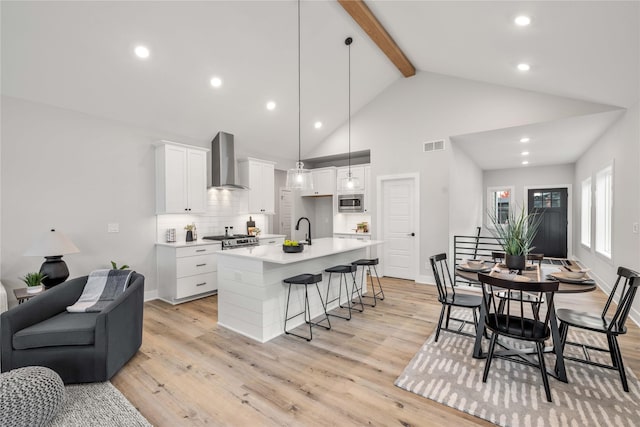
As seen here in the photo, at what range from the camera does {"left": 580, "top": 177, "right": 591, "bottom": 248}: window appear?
6.45 metres

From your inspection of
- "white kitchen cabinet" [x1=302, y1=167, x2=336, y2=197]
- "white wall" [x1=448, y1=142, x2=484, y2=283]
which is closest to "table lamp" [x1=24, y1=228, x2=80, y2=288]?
"white kitchen cabinet" [x1=302, y1=167, x2=336, y2=197]

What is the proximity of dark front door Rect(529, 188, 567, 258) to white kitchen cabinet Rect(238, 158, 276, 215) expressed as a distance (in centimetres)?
724

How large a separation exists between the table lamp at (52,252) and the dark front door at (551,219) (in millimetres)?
10025

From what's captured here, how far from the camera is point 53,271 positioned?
11.1 feet

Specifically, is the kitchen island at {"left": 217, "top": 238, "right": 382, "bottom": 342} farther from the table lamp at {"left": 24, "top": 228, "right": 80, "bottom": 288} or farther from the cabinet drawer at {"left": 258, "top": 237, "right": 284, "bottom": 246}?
the cabinet drawer at {"left": 258, "top": 237, "right": 284, "bottom": 246}

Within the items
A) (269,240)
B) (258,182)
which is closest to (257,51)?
(258,182)

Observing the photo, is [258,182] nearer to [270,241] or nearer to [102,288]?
[270,241]

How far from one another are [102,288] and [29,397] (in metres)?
1.31

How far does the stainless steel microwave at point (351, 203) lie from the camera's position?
6578 millimetres

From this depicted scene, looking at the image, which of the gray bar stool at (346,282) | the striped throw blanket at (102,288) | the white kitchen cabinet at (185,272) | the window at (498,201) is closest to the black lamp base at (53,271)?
the striped throw blanket at (102,288)

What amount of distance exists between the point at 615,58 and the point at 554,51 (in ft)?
1.71

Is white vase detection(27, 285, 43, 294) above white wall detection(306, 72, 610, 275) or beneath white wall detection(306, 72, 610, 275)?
beneath

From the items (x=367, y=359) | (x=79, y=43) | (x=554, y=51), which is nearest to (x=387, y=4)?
(x=554, y=51)

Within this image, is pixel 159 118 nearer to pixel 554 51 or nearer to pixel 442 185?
pixel 442 185
